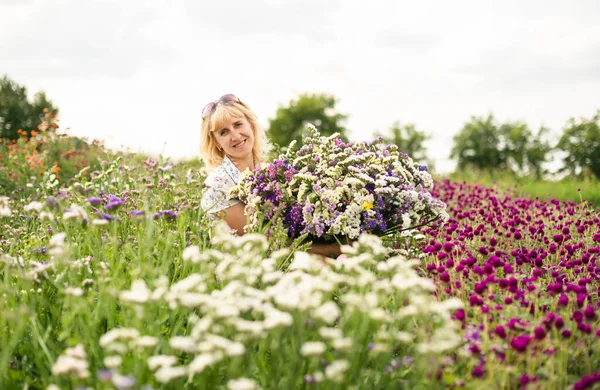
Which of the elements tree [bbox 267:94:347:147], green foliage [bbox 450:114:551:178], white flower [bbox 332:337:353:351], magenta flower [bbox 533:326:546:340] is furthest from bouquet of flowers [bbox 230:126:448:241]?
tree [bbox 267:94:347:147]

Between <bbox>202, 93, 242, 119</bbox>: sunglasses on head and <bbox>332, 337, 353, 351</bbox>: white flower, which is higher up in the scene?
<bbox>202, 93, 242, 119</bbox>: sunglasses on head

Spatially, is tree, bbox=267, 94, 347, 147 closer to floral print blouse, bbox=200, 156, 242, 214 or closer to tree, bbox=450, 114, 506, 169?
tree, bbox=450, 114, 506, 169

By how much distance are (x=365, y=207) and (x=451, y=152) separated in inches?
1330

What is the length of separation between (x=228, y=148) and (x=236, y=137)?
0.59ft

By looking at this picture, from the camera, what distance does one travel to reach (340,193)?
4691mm

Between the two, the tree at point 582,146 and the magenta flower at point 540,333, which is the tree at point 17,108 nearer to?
the tree at point 582,146

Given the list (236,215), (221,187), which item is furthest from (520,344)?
(221,187)

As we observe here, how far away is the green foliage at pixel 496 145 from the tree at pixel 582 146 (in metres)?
9.34

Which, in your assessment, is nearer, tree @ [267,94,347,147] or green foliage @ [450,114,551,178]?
green foliage @ [450,114,551,178]

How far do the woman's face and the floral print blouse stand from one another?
0.16 m

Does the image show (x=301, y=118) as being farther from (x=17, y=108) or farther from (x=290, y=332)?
(x=290, y=332)

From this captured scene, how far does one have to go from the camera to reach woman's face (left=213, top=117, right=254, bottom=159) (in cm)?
625

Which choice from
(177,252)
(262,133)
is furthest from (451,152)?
(177,252)

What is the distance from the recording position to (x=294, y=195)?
5168 millimetres
